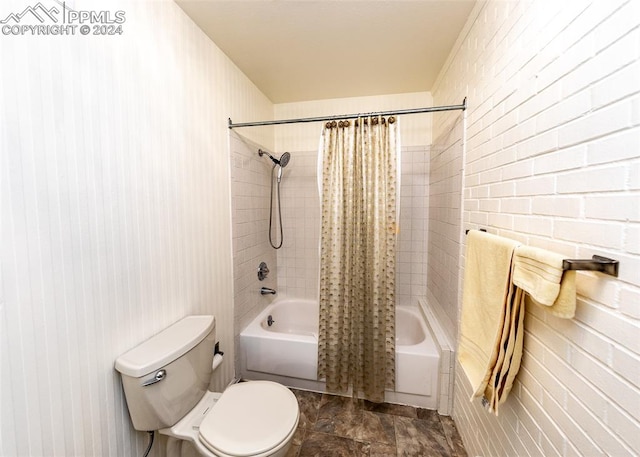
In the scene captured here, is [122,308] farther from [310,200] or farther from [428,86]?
[428,86]

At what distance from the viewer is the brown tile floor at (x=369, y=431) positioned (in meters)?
1.43

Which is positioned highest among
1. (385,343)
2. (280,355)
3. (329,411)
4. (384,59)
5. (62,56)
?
(384,59)

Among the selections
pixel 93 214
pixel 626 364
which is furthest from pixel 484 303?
pixel 93 214

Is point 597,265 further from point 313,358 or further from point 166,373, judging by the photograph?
point 313,358

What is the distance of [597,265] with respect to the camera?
591mm

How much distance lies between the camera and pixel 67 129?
83 cm

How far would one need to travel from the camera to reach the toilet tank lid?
962mm

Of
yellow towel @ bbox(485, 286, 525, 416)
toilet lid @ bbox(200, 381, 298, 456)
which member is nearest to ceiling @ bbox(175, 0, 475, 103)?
yellow towel @ bbox(485, 286, 525, 416)

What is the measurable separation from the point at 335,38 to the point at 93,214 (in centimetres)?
157

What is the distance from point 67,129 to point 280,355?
1753 millimetres

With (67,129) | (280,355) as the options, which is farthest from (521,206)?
(280,355)

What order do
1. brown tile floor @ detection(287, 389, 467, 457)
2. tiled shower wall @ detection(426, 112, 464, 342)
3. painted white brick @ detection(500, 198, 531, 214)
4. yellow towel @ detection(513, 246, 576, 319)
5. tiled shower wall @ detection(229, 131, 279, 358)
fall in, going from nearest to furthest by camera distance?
yellow towel @ detection(513, 246, 576, 319), painted white brick @ detection(500, 198, 531, 214), brown tile floor @ detection(287, 389, 467, 457), tiled shower wall @ detection(426, 112, 464, 342), tiled shower wall @ detection(229, 131, 279, 358)

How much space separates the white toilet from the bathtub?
0.58 m

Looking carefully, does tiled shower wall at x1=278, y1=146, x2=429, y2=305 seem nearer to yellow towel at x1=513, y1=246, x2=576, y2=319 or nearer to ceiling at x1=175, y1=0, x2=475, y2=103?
ceiling at x1=175, y1=0, x2=475, y2=103
